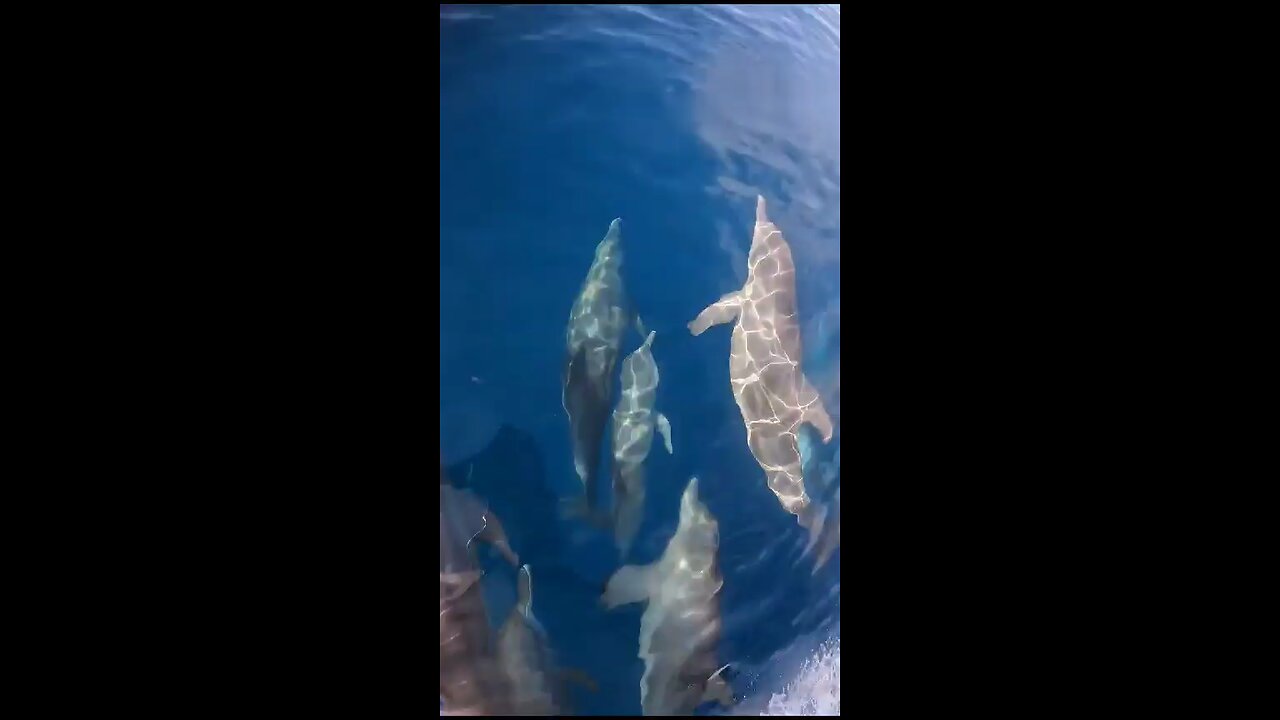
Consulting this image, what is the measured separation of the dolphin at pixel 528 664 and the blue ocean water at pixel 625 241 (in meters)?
0.05

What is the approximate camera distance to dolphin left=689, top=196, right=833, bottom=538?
324 cm

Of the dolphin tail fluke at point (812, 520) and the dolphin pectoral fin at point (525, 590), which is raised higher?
the dolphin tail fluke at point (812, 520)

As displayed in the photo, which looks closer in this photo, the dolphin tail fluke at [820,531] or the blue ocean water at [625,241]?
the blue ocean water at [625,241]

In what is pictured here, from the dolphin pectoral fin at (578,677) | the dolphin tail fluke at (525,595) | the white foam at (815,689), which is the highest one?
the dolphin tail fluke at (525,595)

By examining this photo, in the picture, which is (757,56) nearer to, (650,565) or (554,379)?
(554,379)

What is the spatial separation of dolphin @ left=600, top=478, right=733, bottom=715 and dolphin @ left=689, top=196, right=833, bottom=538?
398 mm

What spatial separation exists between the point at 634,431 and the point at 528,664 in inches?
42.9

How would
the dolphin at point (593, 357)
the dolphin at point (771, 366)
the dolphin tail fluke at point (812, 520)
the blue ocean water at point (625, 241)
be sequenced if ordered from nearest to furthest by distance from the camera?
the blue ocean water at point (625, 241) → the dolphin at point (593, 357) → the dolphin at point (771, 366) → the dolphin tail fluke at point (812, 520)

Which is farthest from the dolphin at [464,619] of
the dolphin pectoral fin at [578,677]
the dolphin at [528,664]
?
the dolphin pectoral fin at [578,677]

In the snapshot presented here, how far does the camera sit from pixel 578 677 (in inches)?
123

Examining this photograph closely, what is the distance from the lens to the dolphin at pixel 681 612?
319 centimetres

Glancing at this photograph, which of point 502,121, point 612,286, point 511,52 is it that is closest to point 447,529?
point 612,286

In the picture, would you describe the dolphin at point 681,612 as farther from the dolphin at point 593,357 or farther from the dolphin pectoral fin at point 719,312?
the dolphin pectoral fin at point 719,312

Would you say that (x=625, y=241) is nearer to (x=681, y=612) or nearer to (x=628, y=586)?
(x=628, y=586)
